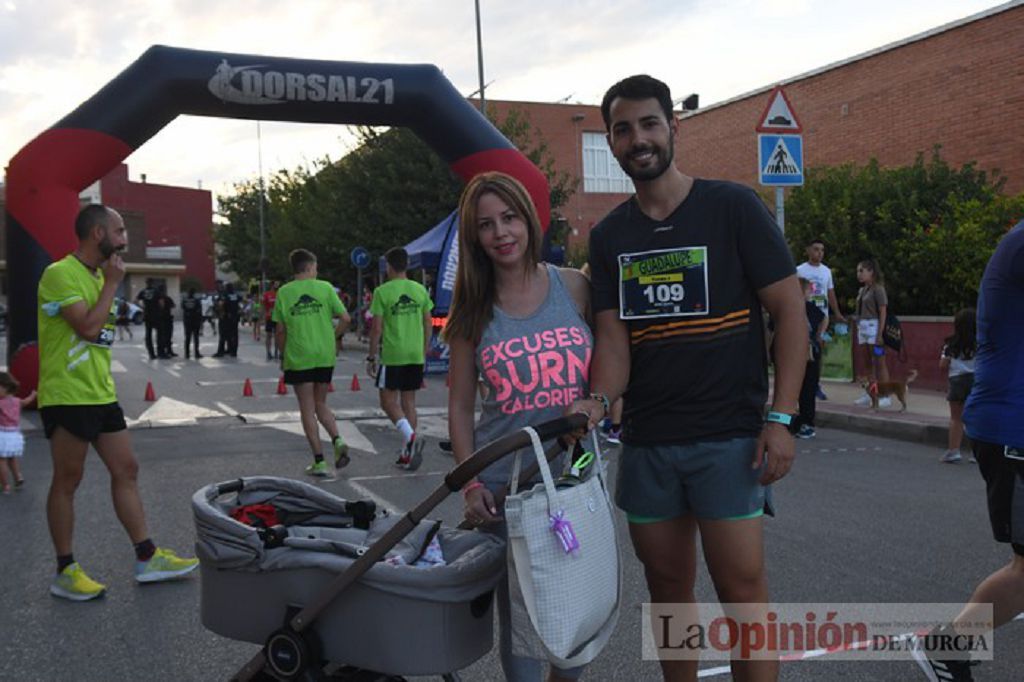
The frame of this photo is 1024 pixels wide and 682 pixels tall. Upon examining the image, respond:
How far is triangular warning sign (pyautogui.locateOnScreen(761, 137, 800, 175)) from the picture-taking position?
32.3 feet

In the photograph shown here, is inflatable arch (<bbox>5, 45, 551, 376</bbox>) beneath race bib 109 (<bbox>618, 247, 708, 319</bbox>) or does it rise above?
above

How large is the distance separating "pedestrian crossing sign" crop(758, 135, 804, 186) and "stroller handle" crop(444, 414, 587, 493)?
7.93 meters

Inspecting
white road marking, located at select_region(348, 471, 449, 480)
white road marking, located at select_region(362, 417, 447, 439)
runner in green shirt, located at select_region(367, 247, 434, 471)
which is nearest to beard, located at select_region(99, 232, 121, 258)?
white road marking, located at select_region(348, 471, 449, 480)

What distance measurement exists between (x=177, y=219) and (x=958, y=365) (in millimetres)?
82685

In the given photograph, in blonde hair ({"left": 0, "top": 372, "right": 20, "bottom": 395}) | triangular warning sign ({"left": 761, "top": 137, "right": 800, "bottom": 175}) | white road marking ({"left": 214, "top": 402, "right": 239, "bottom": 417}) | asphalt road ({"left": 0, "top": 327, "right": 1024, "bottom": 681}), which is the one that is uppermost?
triangular warning sign ({"left": 761, "top": 137, "right": 800, "bottom": 175})

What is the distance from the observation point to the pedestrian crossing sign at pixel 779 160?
9828 millimetres

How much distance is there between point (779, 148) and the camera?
32.4 ft

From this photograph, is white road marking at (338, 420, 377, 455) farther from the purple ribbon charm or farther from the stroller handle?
the purple ribbon charm

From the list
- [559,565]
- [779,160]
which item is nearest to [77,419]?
[559,565]

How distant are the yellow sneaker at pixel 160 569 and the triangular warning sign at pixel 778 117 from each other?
7.40m

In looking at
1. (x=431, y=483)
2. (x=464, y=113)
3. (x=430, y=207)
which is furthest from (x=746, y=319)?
(x=430, y=207)

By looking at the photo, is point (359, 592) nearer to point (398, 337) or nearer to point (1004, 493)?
point (1004, 493)

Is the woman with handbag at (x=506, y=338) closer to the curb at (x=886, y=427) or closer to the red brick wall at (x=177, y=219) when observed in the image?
the curb at (x=886, y=427)

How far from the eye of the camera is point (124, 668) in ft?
12.5
